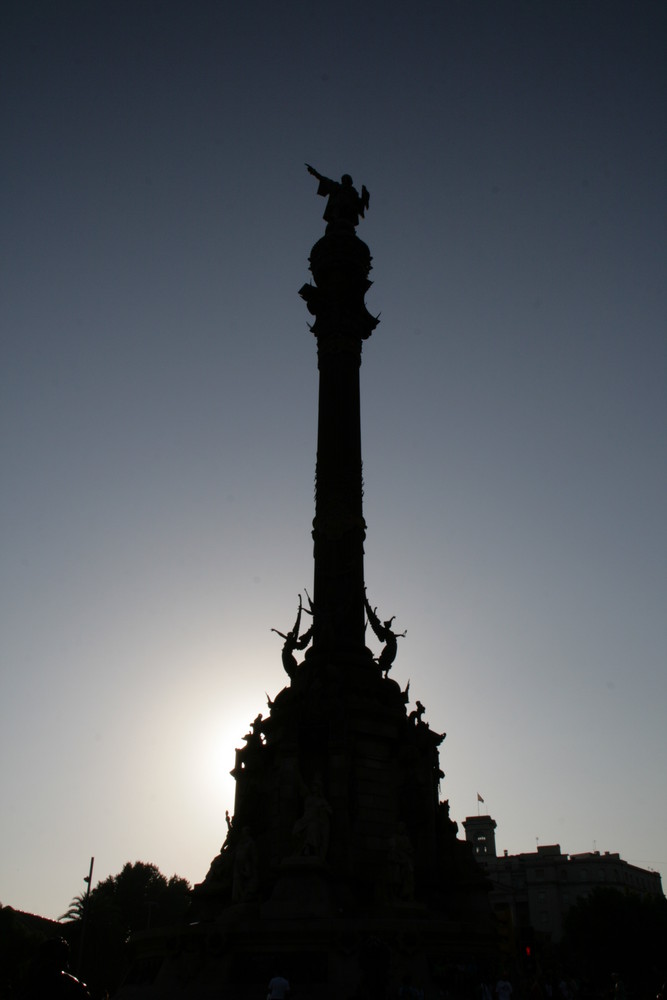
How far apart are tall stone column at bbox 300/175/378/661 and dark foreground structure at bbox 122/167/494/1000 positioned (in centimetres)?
6

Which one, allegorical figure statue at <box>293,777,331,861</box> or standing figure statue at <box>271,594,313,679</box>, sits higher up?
standing figure statue at <box>271,594,313,679</box>

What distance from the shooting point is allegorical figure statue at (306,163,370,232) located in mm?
36325

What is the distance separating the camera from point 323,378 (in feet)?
111

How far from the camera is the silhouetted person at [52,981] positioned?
7867 millimetres

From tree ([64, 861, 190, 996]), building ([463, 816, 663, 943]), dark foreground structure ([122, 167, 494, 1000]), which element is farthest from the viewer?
building ([463, 816, 663, 943])

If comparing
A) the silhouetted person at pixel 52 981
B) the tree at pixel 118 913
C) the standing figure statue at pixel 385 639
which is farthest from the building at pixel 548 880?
the silhouetted person at pixel 52 981

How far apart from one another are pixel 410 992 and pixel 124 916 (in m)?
65.5

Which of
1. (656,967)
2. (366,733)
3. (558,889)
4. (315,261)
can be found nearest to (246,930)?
(366,733)

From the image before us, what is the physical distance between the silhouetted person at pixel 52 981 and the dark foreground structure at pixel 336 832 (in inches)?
255

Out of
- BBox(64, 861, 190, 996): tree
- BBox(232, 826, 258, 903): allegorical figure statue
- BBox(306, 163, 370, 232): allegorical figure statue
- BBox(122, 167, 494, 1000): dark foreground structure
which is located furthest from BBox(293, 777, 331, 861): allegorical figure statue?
BBox(64, 861, 190, 996): tree

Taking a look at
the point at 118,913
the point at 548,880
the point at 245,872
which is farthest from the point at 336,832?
the point at 548,880

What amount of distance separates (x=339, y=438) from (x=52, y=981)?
2534 centimetres

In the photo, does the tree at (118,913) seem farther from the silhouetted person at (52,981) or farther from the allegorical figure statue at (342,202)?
the silhouetted person at (52,981)

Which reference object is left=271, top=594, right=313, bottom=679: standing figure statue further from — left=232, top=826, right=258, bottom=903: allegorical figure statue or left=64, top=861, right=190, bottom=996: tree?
left=64, top=861, right=190, bottom=996: tree
